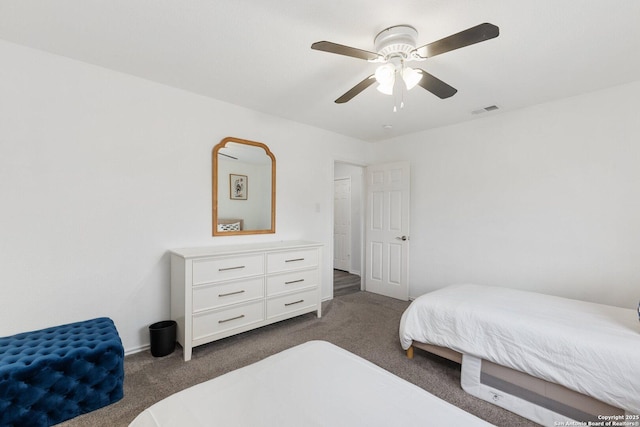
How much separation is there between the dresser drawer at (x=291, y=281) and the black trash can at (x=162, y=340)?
940 millimetres

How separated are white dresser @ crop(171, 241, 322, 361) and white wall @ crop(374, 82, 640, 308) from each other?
1832mm

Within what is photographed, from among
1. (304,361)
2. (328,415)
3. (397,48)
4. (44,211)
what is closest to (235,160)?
(44,211)

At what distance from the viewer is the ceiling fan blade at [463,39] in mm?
1381

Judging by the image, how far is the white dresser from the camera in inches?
96.7

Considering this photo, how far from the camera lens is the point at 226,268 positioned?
8.66 feet

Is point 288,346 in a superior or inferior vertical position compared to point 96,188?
inferior

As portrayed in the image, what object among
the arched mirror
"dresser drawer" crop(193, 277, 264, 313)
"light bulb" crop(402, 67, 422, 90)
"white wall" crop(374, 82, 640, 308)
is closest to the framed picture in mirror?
the arched mirror

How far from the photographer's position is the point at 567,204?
2902 millimetres

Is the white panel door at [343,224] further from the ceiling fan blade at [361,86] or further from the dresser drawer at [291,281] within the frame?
the ceiling fan blade at [361,86]

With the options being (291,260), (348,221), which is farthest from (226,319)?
(348,221)

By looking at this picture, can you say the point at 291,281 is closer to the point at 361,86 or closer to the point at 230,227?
the point at 230,227

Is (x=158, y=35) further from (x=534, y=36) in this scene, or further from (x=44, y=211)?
(x=534, y=36)

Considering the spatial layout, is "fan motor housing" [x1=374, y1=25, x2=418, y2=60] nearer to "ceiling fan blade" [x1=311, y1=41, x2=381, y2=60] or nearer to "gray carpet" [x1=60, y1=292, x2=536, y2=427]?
"ceiling fan blade" [x1=311, y1=41, x2=381, y2=60]

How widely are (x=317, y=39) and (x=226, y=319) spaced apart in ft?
8.11
